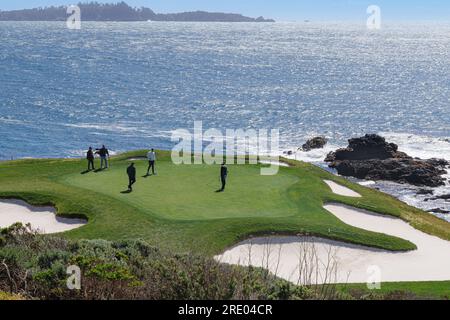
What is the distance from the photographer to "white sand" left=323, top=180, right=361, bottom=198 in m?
38.2

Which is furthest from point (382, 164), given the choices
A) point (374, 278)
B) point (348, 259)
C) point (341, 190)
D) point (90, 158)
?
point (374, 278)

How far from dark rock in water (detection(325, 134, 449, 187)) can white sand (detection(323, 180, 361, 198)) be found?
28.1 m

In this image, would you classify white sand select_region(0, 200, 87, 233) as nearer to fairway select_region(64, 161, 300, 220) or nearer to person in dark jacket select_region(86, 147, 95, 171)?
fairway select_region(64, 161, 300, 220)

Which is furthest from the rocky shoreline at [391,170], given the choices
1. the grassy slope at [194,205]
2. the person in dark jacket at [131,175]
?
the person in dark jacket at [131,175]

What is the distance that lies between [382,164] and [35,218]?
1919 inches

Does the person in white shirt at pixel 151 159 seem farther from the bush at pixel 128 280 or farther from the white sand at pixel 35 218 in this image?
the bush at pixel 128 280

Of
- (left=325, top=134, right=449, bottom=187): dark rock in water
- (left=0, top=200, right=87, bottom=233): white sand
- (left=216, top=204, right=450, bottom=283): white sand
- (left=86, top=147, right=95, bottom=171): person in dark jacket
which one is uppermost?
(left=86, top=147, right=95, bottom=171): person in dark jacket

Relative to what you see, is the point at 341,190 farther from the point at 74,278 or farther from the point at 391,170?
the point at 391,170

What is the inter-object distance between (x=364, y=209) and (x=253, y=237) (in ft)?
32.4

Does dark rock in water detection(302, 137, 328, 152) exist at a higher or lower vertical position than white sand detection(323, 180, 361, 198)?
lower

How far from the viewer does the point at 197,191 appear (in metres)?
31.9

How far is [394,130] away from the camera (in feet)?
323

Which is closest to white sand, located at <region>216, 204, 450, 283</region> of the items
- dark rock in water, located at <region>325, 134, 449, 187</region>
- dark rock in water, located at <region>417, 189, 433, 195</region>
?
dark rock in water, located at <region>417, 189, 433, 195</region>

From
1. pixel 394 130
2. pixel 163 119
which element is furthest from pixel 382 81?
pixel 163 119
